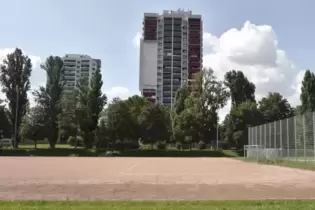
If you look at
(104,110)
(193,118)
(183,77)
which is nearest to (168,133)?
(193,118)

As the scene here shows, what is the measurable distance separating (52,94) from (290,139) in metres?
44.4

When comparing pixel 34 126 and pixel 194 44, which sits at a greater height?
pixel 194 44

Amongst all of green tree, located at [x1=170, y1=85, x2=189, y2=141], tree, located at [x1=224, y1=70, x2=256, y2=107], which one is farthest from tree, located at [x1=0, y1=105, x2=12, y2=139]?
tree, located at [x1=224, y1=70, x2=256, y2=107]

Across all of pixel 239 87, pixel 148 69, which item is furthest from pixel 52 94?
pixel 148 69

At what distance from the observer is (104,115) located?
7212cm

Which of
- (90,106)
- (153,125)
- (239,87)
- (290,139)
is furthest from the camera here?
(239,87)

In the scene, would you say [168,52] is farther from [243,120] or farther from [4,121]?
[4,121]

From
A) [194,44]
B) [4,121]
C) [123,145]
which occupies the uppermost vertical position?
[194,44]

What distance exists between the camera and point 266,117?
84.5m

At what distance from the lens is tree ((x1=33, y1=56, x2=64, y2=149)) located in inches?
2689

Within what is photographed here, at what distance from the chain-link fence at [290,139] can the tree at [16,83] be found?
38.5 m

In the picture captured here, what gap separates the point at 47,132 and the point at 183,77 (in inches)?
3402

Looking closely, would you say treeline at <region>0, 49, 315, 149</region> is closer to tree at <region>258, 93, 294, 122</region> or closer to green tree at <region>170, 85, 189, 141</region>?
green tree at <region>170, 85, 189, 141</region>

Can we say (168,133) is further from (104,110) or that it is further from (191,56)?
(191,56)
